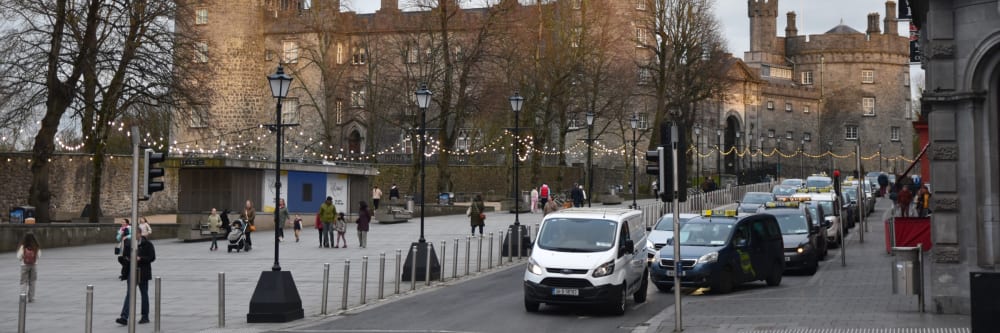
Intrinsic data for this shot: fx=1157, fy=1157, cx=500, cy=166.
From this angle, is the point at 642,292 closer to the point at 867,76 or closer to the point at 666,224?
the point at 666,224

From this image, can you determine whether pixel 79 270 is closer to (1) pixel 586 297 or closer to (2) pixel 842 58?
(1) pixel 586 297

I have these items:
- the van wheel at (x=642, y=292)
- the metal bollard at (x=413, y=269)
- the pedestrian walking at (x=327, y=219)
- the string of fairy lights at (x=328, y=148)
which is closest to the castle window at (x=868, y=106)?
the string of fairy lights at (x=328, y=148)

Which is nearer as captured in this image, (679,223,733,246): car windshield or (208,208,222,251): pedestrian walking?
(679,223,733,246): car windshield

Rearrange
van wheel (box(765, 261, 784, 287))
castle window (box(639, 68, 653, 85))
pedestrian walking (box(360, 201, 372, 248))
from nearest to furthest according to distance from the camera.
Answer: van wheel (box(765, 261, 784, 287)), pedestrian walking (box(360, 201, 372, 248)), castle window (box(639, 68, 653, 85))

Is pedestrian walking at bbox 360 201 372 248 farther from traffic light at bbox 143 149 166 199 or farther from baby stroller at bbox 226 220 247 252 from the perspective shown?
traffic light at bbox 143 149 166 199

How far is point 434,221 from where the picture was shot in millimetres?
49531

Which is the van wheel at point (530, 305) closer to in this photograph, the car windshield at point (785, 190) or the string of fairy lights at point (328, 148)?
the car windshield at point (785, 190)

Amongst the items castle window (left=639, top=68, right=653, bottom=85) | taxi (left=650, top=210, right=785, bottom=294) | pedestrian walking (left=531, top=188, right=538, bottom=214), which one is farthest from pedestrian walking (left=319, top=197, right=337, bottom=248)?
castle window (left=639, top=68, right=653, bottom=85)

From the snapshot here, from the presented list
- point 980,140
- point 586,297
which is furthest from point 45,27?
point 980,140

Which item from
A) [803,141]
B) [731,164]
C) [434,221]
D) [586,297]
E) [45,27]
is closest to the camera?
[586,297]

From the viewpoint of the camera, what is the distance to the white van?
→ 62.9 feet

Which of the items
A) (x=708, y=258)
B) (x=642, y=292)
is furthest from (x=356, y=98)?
(x=642, y=292)

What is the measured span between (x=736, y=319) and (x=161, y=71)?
28.8 meters

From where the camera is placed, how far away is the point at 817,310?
18938mm
